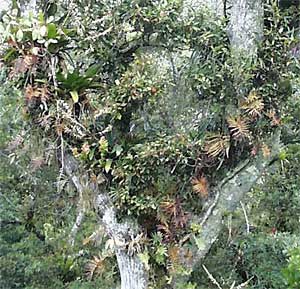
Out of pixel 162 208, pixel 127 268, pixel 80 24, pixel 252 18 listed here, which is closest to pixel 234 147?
pixel 162 208

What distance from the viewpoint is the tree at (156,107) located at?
380 cm

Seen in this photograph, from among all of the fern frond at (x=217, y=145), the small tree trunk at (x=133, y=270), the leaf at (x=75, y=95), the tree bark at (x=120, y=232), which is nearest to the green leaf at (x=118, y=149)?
the tree bark at (x=120, y=232)

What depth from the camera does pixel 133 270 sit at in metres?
3.96

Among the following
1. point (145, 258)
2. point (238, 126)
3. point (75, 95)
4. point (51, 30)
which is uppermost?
point (51, 30)

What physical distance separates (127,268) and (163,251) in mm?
348

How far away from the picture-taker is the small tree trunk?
13.0 ft

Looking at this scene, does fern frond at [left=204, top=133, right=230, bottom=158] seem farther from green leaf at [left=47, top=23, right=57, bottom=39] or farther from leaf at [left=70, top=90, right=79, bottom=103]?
green leaf at [left=47, top=23, right=57, bottom=39]

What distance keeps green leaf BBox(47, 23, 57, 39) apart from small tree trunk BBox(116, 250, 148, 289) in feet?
5.62

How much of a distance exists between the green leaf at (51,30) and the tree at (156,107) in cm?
16

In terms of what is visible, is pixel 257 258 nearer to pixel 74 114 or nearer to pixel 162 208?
pixel 162 208

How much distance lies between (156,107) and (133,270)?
4.29ft

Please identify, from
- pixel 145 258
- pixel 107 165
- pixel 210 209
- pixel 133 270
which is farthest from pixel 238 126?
pixel 133 270

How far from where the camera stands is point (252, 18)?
397 cm

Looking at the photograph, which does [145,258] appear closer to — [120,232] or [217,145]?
[120,232]
